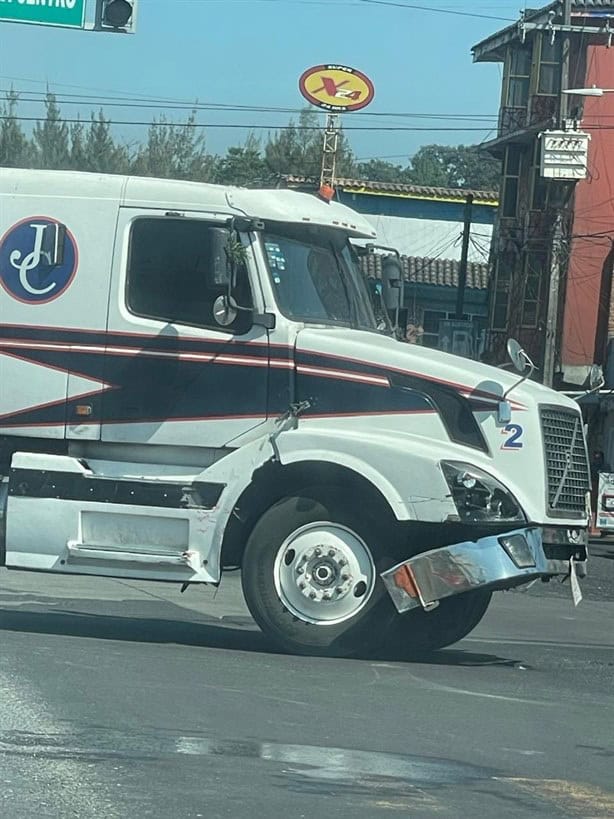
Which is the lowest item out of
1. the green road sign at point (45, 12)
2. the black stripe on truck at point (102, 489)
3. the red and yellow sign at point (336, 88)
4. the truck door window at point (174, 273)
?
the black stripe on truck at point (102, 489)

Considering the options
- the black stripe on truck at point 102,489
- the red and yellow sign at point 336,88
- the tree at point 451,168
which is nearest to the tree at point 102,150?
the red and yellow sign at point 336,88

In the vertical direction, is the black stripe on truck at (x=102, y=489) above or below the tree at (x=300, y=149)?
below

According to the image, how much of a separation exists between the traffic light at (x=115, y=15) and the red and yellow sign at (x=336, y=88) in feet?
34.3

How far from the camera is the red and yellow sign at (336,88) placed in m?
28.1

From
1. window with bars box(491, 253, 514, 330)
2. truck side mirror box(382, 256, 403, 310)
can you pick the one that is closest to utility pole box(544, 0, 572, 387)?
window with bars box(491, 253, 514, 330)

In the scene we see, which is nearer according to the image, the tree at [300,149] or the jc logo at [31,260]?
the jc logo at [31,260]

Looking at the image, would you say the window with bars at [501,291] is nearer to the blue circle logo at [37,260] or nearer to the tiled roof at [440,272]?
the tiled roof at [440,272]

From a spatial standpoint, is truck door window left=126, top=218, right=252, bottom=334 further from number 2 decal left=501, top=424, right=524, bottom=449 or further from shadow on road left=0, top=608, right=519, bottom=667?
shadow on road left=0, top=608, right=519, bottom=667

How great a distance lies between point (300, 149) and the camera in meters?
59.9

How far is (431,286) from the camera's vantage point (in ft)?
183

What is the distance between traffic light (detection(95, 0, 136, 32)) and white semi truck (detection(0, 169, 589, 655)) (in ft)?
22.8

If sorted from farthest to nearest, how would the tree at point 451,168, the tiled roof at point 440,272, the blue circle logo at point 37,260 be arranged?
1. the tree at point 451,168
2. the tiled roof at point 440,272
3. the blue circle logo at point 37,260

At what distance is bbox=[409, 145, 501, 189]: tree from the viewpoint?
109188mm

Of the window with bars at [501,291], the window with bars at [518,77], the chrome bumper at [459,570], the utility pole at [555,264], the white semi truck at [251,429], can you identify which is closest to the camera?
the chrome bumper at [459,570]
